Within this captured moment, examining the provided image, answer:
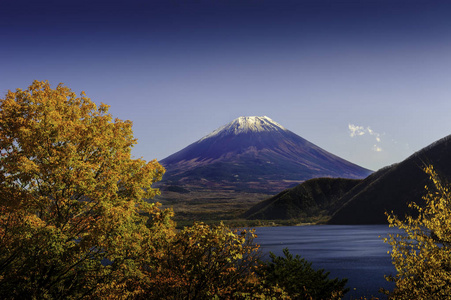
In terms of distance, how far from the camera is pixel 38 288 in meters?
16.0

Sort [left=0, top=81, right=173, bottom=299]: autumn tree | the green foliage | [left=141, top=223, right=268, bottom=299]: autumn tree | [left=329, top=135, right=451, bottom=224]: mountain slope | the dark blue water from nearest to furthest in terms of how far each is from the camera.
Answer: [left=141, top=223, right=268, bottom=299]: autumn tree
[left=0, top=81, right=173, bottom=299]: autumn tree
the green foliage
the dark blue water
[left=329, top=135, right=451, bottom=224]: mountain slope

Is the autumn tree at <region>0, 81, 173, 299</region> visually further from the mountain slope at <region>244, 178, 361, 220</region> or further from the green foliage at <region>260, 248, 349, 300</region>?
the mountain slope at <region>244, 178, 361, 220</region>

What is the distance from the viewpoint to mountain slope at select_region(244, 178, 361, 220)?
183 meters

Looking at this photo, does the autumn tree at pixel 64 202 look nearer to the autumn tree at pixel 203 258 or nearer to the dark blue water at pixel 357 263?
the autumn tree at pixel 203 258

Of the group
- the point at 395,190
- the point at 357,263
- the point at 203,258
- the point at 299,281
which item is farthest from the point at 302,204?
the point at 203,258

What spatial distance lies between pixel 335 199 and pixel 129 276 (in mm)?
183250

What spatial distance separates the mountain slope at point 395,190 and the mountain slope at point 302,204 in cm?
2938

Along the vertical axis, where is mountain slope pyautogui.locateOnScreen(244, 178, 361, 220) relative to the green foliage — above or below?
below

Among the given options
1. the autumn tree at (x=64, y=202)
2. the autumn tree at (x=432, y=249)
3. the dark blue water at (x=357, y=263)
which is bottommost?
the dark blue water at (x=357, y=263)

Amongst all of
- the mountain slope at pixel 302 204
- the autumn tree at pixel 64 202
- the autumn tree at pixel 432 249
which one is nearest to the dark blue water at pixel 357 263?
the autumn tree at pixel 432 249

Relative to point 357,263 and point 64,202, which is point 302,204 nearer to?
point 357,263

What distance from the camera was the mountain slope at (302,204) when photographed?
601 feet

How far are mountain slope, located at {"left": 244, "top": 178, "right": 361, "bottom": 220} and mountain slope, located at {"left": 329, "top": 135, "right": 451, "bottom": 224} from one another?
29.4 metres

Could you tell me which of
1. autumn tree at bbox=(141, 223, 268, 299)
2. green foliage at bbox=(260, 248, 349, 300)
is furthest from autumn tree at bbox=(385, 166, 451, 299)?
green foliage at bbox=(260, 248, 349, 300)
